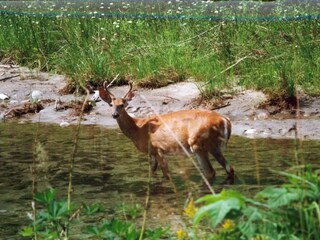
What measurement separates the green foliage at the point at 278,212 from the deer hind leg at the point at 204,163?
575 cm

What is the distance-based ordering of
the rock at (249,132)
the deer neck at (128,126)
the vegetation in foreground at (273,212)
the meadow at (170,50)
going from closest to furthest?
the vegetation in foreground at (273,212)
the deer neck at (128,126)
the rock at (249,132)
the meadow at (170,50)

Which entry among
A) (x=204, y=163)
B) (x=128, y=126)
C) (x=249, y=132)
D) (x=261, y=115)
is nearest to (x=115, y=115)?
(x=128, y=126)

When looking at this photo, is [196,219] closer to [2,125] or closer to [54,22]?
[2,125]

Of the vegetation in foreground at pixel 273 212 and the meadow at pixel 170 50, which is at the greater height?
the vegetation in foreground at pixel 273 212

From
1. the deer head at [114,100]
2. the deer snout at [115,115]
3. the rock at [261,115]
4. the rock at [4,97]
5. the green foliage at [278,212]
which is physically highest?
the green foliage at [278,212]

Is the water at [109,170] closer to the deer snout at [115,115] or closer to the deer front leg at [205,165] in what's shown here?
the deer front leg at [205,165]

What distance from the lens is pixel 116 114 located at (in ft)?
38.1

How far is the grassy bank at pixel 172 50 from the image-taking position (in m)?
14.8

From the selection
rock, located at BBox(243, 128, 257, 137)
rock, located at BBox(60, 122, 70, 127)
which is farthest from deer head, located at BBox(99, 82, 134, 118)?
rock, located at BBox(60, 122, 70, 127)

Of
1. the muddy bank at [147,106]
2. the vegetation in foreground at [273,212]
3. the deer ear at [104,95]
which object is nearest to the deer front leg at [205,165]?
the deer ear at [104,95]

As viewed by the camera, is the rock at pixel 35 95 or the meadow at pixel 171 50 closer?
the meadow at pixel 171 50

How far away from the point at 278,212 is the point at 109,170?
6.49 meters

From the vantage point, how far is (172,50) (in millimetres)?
16141

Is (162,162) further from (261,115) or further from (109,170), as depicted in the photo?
(261,115)
